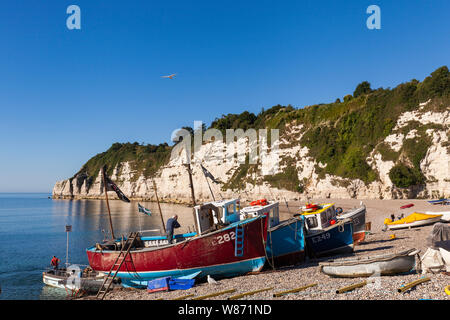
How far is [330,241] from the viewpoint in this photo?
838 inches

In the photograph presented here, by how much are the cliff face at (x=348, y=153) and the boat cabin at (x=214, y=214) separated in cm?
922

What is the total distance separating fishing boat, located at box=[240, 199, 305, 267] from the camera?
60.1ft

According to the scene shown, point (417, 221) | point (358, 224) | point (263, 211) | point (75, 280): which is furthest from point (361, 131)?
point (75, 280)

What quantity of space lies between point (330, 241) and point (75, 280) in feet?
57.3

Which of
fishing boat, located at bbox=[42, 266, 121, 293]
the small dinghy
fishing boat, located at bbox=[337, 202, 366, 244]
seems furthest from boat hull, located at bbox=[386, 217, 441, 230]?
fishing boat, located at bbox=[42, 266, 121, 293]

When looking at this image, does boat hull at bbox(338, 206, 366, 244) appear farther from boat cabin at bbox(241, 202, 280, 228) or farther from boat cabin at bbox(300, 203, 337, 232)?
boat cabin at bbox(241, 202, 280, 228)

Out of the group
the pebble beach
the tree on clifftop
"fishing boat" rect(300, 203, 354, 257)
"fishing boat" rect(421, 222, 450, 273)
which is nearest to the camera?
the pebble beach

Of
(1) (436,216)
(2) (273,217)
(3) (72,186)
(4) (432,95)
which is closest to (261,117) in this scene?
(4) (432,95)

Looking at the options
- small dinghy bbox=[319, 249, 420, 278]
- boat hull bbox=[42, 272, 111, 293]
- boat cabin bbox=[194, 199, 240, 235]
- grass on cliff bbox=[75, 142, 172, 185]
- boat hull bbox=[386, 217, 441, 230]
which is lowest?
boat hull bbox=[42, 272, 111, 293]

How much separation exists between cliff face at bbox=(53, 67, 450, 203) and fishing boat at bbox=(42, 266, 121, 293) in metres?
12.5

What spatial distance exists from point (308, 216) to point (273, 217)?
445 centimetres

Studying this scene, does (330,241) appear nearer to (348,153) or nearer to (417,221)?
(417,221)

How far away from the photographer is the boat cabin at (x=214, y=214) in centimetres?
1844
